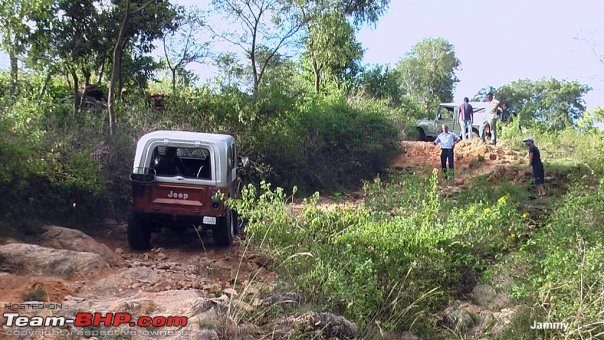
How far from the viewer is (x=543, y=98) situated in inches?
1893

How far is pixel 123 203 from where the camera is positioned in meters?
→ 11.6

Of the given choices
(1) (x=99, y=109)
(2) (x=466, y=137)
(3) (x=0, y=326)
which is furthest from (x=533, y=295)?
(2) (x=466, y=137)

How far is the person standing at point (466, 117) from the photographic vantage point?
62.1 ft

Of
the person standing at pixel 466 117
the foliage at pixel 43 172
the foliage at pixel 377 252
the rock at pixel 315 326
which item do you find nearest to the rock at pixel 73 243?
the foliage at pixel 43 172

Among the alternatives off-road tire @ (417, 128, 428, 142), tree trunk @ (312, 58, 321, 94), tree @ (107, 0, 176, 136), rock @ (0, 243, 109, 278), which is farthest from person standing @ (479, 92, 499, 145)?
rock @ (0, 243, 109, 278)

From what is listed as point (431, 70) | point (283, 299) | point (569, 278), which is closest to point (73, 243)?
point (283, 299)

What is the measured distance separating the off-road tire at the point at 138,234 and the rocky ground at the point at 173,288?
147mm

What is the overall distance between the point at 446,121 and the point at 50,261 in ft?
62.4

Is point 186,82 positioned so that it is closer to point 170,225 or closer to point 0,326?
point 170,225

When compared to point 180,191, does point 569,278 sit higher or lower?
lower

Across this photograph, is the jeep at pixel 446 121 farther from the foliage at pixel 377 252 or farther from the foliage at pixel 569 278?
the foliage at pixel 569 278

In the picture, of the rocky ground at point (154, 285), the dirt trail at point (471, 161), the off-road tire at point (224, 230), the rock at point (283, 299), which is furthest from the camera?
the dirt trail at point (471, 161)

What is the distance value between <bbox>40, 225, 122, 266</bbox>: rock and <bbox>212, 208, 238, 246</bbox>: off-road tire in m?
1.48

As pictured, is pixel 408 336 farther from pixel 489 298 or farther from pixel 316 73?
pixel 316 73
